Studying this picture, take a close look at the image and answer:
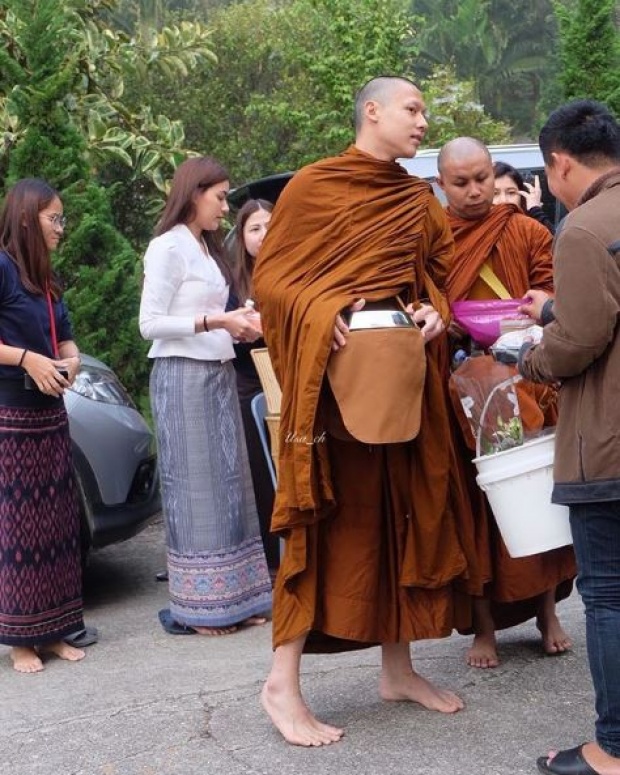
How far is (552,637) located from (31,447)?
2047mm

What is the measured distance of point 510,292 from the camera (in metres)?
4.36

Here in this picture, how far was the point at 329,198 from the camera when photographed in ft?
12.6

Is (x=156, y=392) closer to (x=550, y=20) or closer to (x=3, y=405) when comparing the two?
(x=3, y=405)

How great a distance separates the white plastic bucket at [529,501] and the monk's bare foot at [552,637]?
94 centimetres

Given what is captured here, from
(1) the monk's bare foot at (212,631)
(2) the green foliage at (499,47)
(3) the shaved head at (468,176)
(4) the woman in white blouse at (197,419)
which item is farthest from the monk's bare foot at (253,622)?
(2) the green foliage at (499,47)

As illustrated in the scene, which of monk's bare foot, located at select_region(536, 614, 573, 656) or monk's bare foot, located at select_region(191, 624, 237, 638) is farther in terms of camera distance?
monk's bare foot, located at select_region(191, 624, 237, 638)

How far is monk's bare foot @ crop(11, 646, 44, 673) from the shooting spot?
4.86 m

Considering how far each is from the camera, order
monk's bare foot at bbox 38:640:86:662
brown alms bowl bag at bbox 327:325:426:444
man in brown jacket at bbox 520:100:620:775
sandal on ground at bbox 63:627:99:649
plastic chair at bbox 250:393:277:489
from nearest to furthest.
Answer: man in brown jacket at bbox 520:100:620:775
brown alms bowl bag at bbox 327:325:426:444
monk's bare foot at bbox 38:640:86:662
sandal on ground at bbox 63:627:99:649
plastic chair at bbox 250:393:277:489

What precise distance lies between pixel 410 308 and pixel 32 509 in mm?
1895

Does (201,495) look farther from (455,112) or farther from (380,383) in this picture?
(455,112)

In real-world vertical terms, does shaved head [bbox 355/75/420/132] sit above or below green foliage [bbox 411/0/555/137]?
below

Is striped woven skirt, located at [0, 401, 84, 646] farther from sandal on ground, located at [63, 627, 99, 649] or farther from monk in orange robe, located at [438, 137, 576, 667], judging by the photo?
monk in orange robe, located at [438, 137, 576, 667]

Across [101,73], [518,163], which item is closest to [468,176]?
[518,163]

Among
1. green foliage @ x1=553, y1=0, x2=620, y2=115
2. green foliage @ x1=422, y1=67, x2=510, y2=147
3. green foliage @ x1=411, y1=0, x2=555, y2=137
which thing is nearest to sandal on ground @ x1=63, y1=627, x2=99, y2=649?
green foliage @ x1=553, y1=0, x2=620, y2=115
